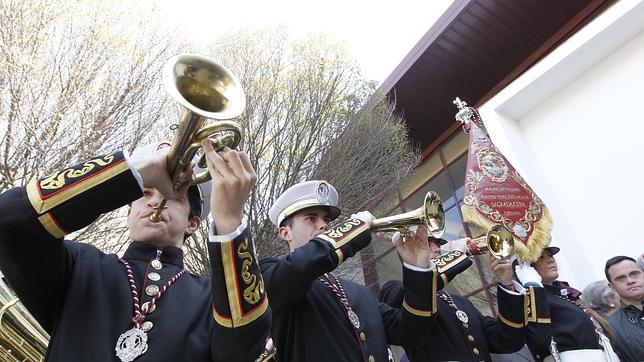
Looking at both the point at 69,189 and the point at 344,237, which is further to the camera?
the point at 344,237

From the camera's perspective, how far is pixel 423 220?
2.96 meters

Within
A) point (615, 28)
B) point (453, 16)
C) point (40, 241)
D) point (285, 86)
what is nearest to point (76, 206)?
point (40, 241)

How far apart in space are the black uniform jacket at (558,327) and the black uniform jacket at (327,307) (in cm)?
102

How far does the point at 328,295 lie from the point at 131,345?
1.40 m

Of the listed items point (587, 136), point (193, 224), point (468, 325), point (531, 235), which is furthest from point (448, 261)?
point (587, 136)

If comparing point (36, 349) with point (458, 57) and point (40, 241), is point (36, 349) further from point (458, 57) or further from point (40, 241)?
point (458, 57)

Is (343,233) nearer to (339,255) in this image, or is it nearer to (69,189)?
(339,255)

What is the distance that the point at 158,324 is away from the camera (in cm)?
146

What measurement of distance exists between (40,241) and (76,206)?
13 centimetres

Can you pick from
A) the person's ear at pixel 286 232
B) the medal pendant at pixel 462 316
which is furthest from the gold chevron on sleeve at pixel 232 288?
the medal pendant at pixel 462 316

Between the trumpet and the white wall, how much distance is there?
235 inches

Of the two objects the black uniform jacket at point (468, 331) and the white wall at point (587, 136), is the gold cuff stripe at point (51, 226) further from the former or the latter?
the white wall at point (587, 136)

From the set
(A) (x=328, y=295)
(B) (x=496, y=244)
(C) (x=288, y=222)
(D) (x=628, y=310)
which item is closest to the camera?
(A) (x=328, y=295)

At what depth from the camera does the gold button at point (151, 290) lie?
1538 millimetres
